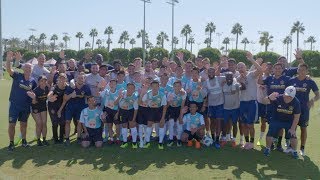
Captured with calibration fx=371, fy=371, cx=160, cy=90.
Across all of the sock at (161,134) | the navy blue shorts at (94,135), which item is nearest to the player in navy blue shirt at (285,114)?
the sock at (161,134)

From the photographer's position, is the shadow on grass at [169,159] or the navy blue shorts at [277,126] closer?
the shadow on grass at [169,159]

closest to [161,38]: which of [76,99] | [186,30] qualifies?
[186,30]

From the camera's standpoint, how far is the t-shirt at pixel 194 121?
9.49 metres

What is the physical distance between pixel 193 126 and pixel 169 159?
1.53m

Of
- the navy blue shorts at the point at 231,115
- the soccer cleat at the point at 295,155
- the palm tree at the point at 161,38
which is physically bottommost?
the soccer cleat at the point at 295,155

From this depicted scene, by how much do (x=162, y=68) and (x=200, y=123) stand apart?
2261 mm

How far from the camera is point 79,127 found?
9.72 metres

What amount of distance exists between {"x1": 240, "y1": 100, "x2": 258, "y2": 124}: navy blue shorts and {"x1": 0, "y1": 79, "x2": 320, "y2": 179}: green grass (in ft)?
2.50

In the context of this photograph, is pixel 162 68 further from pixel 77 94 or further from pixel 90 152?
pixel 90 152

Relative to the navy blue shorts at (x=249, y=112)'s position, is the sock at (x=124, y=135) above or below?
below

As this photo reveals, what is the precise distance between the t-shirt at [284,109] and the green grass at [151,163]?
915 mm

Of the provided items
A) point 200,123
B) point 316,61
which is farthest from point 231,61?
point 316,61

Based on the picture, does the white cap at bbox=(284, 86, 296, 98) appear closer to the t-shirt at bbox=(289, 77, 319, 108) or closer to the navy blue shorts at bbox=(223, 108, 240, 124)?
the t-shirt at bbox=(289, 77, 319, 108)

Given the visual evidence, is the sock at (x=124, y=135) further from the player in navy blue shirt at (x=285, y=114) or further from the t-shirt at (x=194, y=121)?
the player in navy blue shirt at (x=285, y=114)
